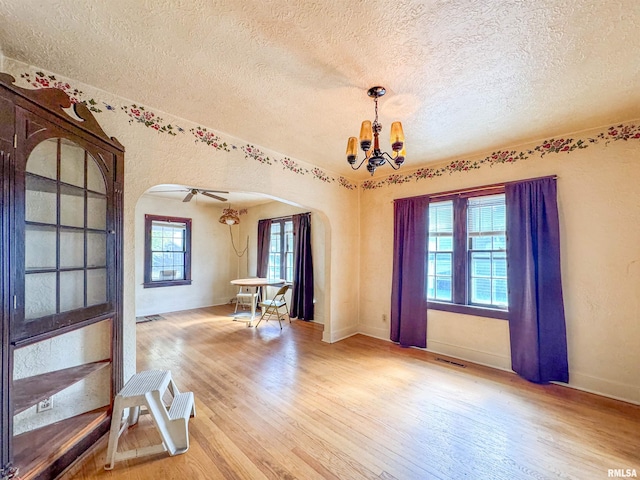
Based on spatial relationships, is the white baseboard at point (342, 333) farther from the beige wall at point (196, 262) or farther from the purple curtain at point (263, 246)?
the beige wall at point (196, 262)

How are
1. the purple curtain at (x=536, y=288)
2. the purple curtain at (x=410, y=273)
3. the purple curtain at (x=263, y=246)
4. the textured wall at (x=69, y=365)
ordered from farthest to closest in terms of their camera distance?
the purple curtain at (x=263, y=246) < the purple curtain at (x=410, y=273) < the purple curtain at (x=536, y=288) < the textured wall at (x=69, y=365)

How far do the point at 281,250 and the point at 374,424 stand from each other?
15.0 ft

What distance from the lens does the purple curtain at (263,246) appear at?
6.57 metres

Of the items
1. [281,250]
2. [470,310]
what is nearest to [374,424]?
[470,310]

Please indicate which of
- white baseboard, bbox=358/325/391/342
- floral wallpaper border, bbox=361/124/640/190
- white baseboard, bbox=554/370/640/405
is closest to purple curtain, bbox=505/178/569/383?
white baseboard, bbox=554/370/640/405

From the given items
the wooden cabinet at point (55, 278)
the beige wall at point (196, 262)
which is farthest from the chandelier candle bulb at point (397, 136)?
the beige wall at point (196, 262)

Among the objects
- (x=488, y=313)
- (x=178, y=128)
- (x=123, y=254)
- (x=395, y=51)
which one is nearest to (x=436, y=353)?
(x=488, y=313)

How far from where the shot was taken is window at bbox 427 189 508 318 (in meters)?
Answer: 3.30

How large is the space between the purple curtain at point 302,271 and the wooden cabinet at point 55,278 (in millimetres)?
3669

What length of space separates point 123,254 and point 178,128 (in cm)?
124

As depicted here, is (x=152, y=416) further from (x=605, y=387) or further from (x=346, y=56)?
(x=605, y=387)

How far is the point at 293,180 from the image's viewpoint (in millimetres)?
3580

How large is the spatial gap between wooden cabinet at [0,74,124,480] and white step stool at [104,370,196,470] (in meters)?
0.25

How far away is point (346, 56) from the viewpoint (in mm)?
1710
